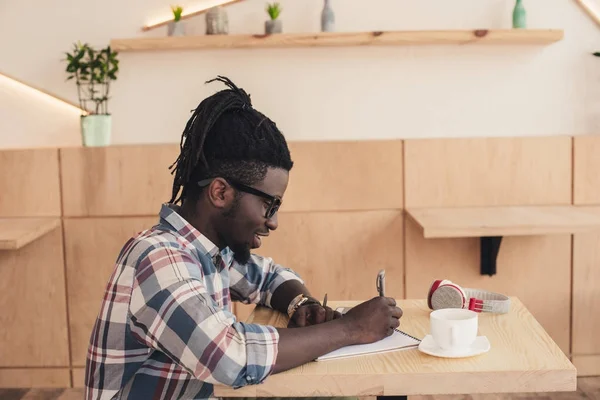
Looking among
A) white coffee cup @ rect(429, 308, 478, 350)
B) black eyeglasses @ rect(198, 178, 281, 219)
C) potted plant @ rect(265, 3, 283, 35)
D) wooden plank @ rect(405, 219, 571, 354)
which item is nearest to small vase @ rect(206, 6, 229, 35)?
potted plant @ rect(265, 3, 283, 35)

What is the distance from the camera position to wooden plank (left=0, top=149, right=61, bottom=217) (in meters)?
3.56

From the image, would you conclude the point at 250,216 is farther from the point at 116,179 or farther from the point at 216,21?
the point at 216,21

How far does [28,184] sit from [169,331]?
238cm

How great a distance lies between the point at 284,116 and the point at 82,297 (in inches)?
51.2

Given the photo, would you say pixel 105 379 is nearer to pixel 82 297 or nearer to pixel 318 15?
pixel 82 297

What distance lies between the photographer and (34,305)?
361 centimetres

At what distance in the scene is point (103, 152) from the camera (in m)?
3.53

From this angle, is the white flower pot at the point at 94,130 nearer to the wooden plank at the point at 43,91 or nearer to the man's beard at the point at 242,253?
the wooden plank at the point at 43,91

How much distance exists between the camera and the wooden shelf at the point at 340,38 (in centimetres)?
361

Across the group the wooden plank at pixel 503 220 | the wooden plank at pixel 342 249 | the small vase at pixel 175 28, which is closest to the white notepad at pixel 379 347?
the wooden plank at pixel 503 220

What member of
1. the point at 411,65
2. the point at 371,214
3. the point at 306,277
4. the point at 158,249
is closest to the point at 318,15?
the point at 411,65

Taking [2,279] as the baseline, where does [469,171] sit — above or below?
above

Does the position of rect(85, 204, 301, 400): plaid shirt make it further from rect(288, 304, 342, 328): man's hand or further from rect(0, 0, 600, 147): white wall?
rect(0, 0, 600, 147): white wall

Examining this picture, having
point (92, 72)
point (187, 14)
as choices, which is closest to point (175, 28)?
point (187, 14)
